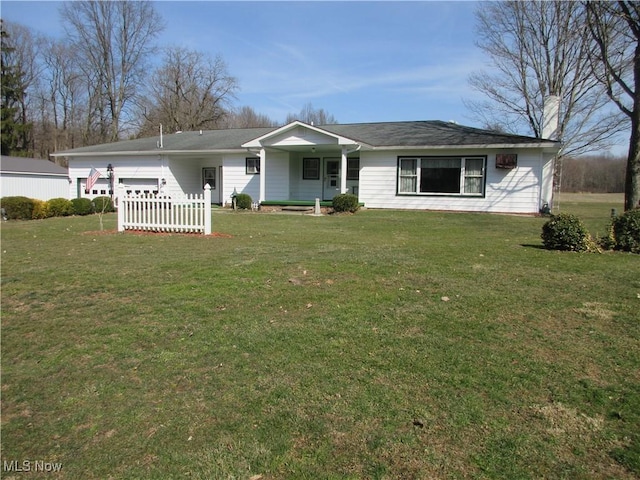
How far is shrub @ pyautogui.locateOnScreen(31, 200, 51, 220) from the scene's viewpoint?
15820 mm

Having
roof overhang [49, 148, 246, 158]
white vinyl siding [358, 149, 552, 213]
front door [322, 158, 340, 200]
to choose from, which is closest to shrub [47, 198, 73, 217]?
roof overhang [49, 148, 246, 158]

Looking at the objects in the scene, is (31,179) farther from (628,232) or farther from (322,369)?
(628,232)

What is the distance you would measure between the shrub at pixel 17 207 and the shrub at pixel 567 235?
1702 cm

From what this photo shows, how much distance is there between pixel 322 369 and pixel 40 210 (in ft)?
54.5

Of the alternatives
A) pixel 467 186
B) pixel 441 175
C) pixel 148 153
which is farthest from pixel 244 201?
pixel 467 186

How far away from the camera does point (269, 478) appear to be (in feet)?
7.19

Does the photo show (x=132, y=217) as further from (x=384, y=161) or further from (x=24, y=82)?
(x=24, y=82)

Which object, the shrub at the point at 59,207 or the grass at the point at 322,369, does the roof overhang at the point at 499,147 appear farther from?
the shrub at the point at 59,207

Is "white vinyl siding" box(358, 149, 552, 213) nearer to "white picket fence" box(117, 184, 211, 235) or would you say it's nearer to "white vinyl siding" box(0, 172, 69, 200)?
"white picket fence" box(117, 184, 211, 235)

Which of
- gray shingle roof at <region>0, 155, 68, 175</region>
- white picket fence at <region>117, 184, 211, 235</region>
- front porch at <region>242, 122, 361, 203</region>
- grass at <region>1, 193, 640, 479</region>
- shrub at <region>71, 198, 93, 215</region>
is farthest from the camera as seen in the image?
gray shingle roof at <region>0, 155, 68, 175</region>

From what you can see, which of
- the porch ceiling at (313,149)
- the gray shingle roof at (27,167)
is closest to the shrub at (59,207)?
the porch ceiling at (313,149)

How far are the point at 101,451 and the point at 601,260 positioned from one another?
7.43 metres

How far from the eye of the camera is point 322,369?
3279 millimetres

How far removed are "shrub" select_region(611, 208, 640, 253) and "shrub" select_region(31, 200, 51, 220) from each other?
18.0 metres
